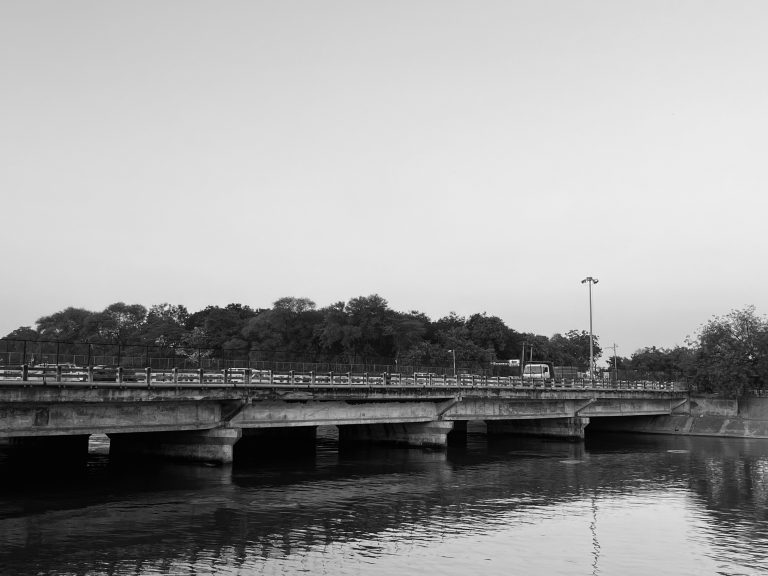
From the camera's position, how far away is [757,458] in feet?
200

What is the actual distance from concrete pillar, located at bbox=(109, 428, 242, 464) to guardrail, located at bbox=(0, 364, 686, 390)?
4100 mm

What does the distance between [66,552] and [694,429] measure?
8035 cm

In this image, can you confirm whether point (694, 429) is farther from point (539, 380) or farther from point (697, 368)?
point (539, 380)

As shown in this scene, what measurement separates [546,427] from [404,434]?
21487mm

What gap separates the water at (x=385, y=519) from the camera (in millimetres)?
24781

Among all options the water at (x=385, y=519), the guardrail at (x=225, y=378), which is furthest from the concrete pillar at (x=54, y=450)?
the guardrail at (x=225, y=378)

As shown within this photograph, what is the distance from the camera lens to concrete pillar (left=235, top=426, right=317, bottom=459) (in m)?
61.6

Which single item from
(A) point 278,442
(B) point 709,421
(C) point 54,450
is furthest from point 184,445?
(B) point 709,421

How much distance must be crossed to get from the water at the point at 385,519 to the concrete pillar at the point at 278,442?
21.6 ft

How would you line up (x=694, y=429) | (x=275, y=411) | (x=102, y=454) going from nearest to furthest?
(x=275, y=411), (x=102, y=454), (x=694, y=429)

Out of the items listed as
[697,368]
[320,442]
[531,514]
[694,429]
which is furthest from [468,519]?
[697,368]

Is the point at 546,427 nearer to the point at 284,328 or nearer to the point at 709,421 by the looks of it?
the point at 709,421

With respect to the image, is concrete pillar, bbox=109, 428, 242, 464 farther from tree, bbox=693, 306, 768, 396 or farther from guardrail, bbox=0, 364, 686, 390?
tree, bbox=693, 306, 768, 396

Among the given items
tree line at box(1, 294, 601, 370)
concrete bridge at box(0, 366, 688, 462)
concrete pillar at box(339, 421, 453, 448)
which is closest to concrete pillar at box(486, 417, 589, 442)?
concrete bridge at box(0, 366, 688, 462)
